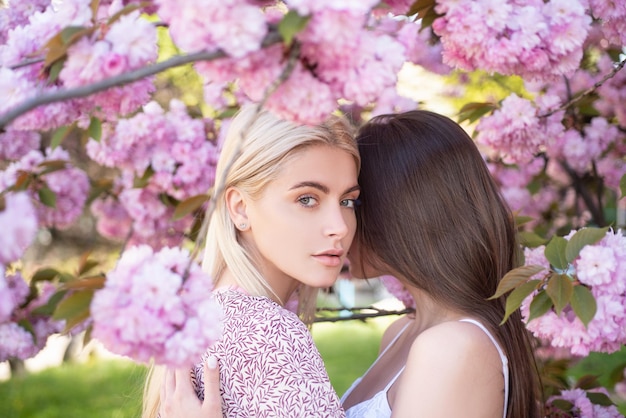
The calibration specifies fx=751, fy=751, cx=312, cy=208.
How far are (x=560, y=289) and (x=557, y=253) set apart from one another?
0.14m

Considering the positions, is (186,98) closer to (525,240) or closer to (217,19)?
(525,240)

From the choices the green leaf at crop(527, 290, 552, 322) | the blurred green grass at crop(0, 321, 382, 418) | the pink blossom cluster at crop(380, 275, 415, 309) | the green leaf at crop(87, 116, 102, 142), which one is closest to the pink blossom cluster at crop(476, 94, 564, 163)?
the pink blossom cluster at crop(380, 275, 415, 309)

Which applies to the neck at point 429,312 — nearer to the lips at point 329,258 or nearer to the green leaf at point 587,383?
the lips at point 329,258

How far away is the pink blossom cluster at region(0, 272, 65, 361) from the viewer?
260 cm

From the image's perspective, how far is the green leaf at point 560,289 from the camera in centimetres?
170

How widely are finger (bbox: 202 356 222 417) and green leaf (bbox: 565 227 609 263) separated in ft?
3.02

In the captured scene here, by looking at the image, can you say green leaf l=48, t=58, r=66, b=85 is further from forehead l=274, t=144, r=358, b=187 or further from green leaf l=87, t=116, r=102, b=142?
forehead l=274, t=144, r=358, b=187

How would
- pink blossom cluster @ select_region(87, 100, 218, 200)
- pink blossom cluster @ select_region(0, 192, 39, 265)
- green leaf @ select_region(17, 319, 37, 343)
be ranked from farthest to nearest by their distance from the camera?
1. pink blossom cluster @ select_region(87, 100, 218, 200)
2. green leaf @ select_region(17, 319, 37, 343)
3. pink blossom cluster @ select_region(0, 192, 39, 265)

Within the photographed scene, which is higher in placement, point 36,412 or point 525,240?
point 525,240

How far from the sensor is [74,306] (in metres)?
1.22

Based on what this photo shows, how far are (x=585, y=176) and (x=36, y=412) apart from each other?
218 inches

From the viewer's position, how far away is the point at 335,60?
1.15 metres

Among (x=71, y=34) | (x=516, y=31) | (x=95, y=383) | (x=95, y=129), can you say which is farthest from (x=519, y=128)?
(x=95, y=383)

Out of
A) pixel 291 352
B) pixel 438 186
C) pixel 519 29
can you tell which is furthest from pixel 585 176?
pixel 291 352
